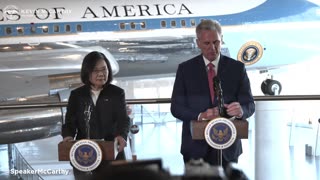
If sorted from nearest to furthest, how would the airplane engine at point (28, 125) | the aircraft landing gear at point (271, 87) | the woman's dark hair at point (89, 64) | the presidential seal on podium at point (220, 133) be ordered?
the presidential seal on podium at point (220, 133)
the woman's dark hair at point (89, 64)
the airplane engine at point (28, 125)
the aircraft landing gear at point (271, 87)

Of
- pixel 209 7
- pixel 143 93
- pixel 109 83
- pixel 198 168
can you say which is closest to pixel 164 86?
pixel 143 93

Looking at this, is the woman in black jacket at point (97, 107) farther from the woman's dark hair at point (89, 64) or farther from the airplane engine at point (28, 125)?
the airplane engine at point (28, 125)

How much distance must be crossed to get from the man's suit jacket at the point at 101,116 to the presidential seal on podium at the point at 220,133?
1.44 ft

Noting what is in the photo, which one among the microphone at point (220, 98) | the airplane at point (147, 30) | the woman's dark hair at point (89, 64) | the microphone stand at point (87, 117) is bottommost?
the microphone stand at point (87, 117)

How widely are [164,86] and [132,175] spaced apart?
250 inches

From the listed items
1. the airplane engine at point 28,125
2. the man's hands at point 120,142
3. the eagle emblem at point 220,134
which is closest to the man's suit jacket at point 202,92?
the eagle emblem at point 220,134

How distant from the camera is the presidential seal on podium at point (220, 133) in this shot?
2.00 meters

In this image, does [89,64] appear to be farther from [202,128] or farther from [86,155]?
[202,128]

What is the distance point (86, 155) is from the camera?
2.05 m

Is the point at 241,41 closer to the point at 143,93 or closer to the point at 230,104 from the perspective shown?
the point at 143,93

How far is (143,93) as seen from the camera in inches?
264

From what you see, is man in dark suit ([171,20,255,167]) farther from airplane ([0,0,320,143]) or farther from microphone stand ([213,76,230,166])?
airplane ([0,0,320,143])

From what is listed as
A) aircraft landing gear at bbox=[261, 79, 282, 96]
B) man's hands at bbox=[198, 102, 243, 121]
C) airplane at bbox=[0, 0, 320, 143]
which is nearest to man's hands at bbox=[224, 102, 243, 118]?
man's hands at bbox=[198, 102, 243, 121]

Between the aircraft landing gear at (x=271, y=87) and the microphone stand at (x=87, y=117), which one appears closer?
the microphone stand at (x=87, y=117)
